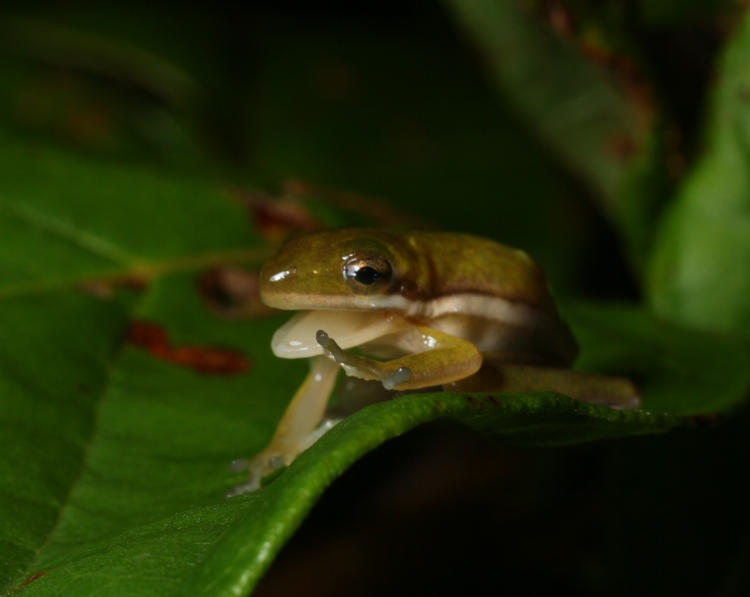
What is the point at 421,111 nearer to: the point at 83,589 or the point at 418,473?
the point at 418,473

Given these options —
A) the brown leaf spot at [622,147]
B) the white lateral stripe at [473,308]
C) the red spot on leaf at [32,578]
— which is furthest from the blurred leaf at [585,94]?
the red spot on leaf at [32,578]

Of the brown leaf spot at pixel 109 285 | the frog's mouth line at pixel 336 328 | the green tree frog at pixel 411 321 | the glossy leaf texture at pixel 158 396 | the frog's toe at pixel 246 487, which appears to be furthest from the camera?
the brown leaf spot at pixel 109 285

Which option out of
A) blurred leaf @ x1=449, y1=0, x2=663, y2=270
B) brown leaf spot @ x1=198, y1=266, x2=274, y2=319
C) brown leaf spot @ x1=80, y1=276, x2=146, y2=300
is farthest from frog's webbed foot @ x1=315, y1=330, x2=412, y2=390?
blurred leaf @ x1=449, y1=0, x2=663, y2=270

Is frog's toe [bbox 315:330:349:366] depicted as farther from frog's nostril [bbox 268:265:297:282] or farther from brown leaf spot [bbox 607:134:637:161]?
brown leaf spot [bbox 607:134:637:161]

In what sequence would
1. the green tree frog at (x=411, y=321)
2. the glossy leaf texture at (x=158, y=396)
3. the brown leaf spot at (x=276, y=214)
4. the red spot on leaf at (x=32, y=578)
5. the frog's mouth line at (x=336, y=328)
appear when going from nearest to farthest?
the glossy leaf texture at (x=158, y=396) < the red spot on leaf at (x=32, y=578) < the green tree frog at (x=411, y=321) < the frog's mouth line at (x=336, y=328) < the brown leaf spot at (x=276, y=214)

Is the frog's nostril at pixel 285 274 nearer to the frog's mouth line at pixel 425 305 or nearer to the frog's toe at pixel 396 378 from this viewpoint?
→ the frog's mouth line at pixel 425 305

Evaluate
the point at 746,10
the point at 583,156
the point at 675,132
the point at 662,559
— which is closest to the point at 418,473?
the point at 662,559
